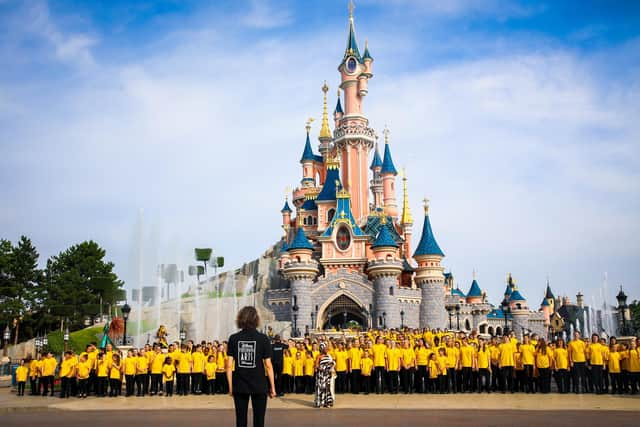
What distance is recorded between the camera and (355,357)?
14.2 m

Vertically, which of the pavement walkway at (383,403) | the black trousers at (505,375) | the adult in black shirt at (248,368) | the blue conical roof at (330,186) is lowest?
the pavement walkway at (383,403)

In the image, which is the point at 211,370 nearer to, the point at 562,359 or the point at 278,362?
the point at 278,362

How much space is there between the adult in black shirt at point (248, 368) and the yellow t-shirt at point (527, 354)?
30.1ft

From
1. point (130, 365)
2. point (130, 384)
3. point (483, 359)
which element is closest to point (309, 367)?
point (483, 359)

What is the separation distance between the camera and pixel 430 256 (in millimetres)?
48250

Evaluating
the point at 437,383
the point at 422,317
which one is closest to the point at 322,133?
the point at 422,317

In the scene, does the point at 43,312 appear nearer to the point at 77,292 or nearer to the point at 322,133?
the point at 77,292

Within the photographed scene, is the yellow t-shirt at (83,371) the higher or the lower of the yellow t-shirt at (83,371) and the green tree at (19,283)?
the lower

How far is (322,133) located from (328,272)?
1001 inches

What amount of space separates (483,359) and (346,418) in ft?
17.7

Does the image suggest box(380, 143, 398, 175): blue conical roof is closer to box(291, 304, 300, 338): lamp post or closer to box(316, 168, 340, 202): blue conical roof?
box(316, 168, 340, 202): blue conical roof

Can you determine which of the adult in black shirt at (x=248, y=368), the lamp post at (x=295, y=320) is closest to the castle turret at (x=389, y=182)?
the lamp post at (x=295, y=320)

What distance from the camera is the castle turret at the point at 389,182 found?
6062cm

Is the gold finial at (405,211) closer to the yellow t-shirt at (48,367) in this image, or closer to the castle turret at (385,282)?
the castle turret at (385,282)
